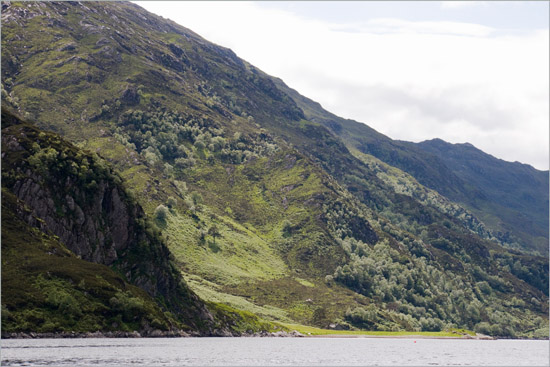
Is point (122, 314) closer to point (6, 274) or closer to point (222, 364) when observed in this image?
point (6, 274)

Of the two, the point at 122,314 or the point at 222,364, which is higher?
the point at 222,364

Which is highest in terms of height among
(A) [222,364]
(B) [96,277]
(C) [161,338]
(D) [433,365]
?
(D) [433,365]

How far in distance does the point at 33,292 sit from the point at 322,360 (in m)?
78.0

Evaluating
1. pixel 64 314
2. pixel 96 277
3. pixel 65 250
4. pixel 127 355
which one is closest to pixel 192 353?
pixel 127 355

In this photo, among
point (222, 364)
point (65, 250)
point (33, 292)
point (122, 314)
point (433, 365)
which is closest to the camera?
point (222, 364)

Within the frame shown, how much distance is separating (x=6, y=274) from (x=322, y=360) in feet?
288

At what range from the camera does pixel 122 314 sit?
17688 centimetres

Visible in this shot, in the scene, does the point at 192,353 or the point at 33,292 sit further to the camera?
the point at 33,292

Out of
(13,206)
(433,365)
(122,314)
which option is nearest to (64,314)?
(122,314)

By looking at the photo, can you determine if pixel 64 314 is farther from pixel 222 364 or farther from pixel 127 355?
pixel 222 364

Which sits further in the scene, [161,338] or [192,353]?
[161,338]

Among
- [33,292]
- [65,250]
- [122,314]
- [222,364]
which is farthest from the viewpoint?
[65,250]

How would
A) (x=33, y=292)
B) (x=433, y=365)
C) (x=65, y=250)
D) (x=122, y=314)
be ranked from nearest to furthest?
1. (x=433, y=365)
2. (x=33, y=292)
3. (x=122, y=314)
4. (x=65, y=250)

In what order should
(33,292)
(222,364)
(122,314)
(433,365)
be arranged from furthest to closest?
(122,314)
(33,292)
(433,365)
(222,364)
